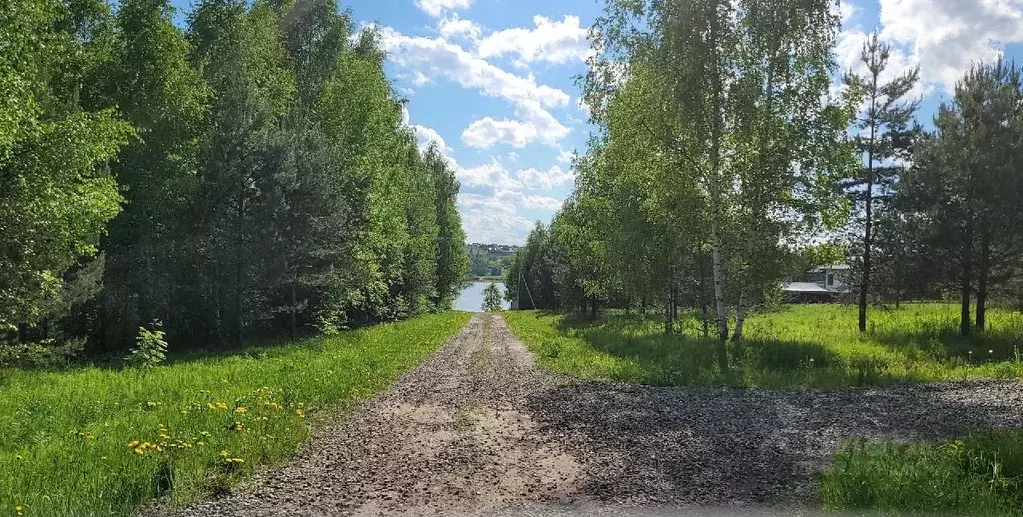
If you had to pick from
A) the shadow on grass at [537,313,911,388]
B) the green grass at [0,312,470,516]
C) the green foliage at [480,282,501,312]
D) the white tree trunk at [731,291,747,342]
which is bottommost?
the green foliage at [480,282,501,312]

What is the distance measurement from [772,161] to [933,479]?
1211cm

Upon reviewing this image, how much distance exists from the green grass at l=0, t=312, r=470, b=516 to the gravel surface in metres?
0.54

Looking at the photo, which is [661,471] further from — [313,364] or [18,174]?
[18,174]

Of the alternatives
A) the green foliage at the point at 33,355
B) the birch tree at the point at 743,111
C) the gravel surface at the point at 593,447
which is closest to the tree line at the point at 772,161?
the birch tree at the point at 743,111

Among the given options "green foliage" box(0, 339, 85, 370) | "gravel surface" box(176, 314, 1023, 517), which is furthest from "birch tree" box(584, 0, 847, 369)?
"green foliage" box(0, 339, 85, 370)

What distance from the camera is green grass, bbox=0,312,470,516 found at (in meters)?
5.62

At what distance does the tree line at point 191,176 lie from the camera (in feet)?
48.7

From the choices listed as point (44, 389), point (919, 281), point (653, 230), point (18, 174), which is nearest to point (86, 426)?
point (44, 389)

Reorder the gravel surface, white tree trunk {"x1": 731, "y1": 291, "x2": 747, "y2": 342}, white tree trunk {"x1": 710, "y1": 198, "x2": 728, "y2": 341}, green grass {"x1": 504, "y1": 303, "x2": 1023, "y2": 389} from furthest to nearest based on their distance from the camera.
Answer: white tree trunk {"x1": 731, "y1": 291, "x2": 747, "y2": 342}
white tree trunk {"x1": 710, "y1": 198, "x2": 728, "y2": 341}
green grass {"x1": 504, "y1": 303, "x2": 1023, "y2": 389}
the gravel surface

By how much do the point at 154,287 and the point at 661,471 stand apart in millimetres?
21282

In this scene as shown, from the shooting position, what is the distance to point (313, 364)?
15.3m

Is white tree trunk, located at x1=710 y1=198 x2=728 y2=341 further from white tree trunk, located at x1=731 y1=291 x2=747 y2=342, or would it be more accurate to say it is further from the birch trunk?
white tree trunk, located at x1=731 y1=291 x2=747 y2=342

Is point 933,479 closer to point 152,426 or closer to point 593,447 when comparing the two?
point 593,447

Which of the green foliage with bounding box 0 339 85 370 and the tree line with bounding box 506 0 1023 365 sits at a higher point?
the tree line with bounding box 506 0 1023 365
